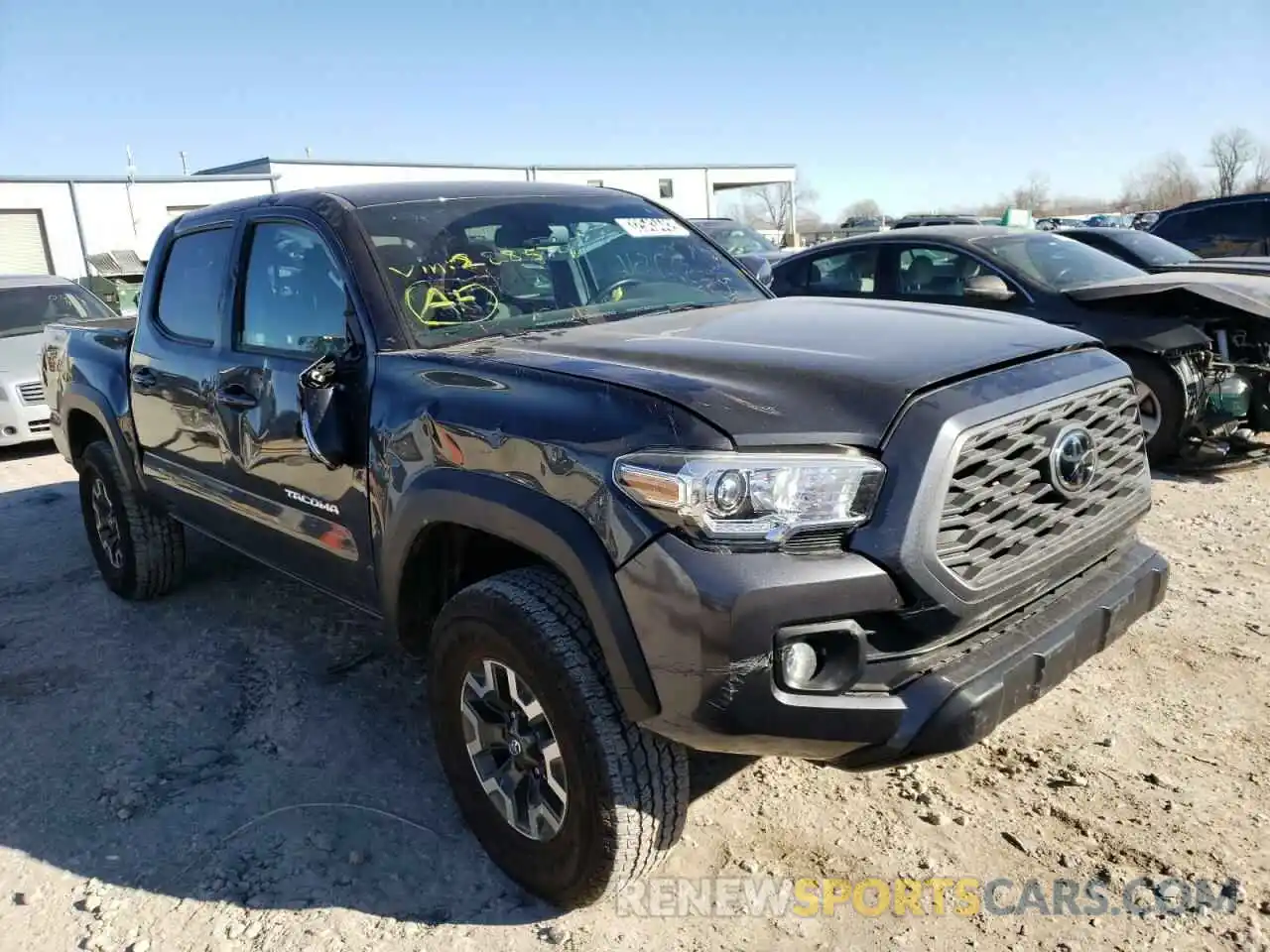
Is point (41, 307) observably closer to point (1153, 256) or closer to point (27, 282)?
point (27, 282)

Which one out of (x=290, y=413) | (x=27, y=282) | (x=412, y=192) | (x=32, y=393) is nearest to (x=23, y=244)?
(x=27, y=282)

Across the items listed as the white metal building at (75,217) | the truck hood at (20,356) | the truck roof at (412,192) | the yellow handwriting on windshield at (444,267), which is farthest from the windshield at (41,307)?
the white metal building at (75,217)

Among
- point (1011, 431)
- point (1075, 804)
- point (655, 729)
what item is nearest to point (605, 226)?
point (1011, 431)

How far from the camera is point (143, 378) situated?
429 centimetres

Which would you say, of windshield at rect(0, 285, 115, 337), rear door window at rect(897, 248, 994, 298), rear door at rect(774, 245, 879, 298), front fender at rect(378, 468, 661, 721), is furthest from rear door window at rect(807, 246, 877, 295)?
windshield at rect(0, 285, 115, 337)

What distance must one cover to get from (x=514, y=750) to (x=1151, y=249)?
27.5ft

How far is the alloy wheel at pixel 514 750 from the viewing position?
8.14ft

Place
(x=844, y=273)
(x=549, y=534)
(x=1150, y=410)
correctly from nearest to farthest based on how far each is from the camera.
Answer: (x=549, y=534) → (x=1150, y=410) → (x=844, y=273)

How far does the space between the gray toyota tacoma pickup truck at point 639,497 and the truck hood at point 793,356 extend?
1 centimetres

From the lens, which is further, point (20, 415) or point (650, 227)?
point (20, 415)

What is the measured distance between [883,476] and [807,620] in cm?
36

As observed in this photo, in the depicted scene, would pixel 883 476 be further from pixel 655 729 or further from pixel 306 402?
pixel 306 402

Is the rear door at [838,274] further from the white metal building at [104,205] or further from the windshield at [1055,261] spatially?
the white metal building at [104,205]

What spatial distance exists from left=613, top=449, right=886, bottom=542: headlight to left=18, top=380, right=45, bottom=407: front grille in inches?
339
